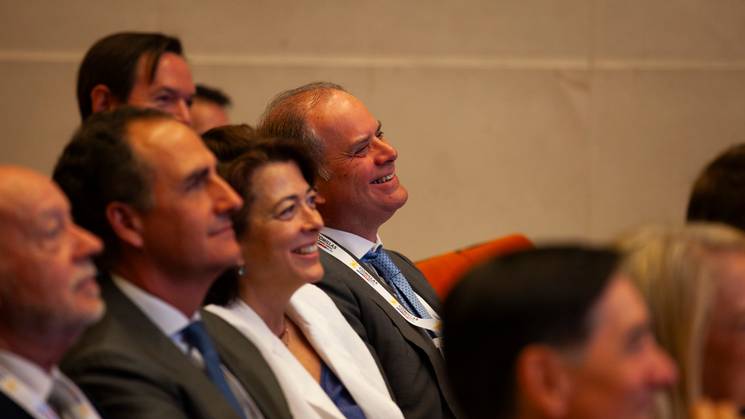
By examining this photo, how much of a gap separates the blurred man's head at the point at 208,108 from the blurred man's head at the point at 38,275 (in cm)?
279

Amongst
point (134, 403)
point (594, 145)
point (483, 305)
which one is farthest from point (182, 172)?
point (594, 145)

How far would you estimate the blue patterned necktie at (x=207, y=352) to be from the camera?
2344 mm

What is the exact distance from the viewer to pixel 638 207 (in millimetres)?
5777

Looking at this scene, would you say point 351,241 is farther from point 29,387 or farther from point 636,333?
point 636,333

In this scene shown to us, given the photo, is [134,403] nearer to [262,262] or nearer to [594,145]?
[262,262]

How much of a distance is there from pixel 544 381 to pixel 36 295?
0.82 metres

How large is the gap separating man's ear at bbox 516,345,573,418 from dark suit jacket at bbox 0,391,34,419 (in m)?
0.78

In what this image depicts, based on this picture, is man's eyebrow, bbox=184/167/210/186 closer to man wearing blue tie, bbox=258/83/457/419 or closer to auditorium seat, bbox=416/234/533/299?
man wearing blue tie, bbox=258/83/457/419

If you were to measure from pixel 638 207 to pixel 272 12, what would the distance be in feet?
6.63

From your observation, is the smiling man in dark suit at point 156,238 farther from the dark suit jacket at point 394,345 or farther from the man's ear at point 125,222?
the dark suit jacket at point 394,345

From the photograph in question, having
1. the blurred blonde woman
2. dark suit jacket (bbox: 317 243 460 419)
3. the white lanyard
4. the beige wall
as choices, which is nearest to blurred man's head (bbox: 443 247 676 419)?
the blurred blonde woman

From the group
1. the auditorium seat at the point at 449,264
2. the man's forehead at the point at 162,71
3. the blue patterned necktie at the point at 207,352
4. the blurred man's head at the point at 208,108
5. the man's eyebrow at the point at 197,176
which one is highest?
the man's eyebrow at the point at 197,176

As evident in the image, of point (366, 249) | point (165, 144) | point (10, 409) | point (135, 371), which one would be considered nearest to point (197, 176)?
point (165, 144)

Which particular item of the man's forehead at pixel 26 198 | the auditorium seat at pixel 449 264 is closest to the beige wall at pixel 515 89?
the auditorium seat at pixel 449 264
